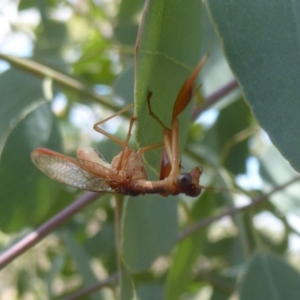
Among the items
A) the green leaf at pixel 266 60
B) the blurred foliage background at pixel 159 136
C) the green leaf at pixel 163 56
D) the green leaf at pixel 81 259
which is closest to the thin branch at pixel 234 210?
the blurred foliage background at pixel 159 136

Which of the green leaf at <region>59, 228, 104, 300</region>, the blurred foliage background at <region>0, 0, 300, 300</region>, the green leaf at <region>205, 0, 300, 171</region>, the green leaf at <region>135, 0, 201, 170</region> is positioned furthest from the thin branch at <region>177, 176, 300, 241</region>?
the green leaf at <region>205, 0, 300, 171</region>

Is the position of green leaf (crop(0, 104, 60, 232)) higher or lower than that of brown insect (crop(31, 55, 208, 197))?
lower

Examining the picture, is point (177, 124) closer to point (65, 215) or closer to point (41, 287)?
point (65, 215)

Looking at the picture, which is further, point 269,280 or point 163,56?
point 269,280

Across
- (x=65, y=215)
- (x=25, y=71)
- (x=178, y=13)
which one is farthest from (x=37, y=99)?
(x=178, y=13)

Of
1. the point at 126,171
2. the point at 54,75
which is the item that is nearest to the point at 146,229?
the point at 126,171

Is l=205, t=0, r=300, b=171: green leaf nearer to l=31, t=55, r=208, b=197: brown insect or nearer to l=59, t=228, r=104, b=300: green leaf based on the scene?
l=31, t=55, r=208, b=197: brown insect

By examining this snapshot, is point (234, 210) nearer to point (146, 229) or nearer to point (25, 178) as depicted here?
point (146, 229)
